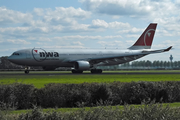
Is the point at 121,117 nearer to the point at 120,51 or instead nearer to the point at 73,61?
the point at 73,61

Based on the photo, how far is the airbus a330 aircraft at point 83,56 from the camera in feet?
184

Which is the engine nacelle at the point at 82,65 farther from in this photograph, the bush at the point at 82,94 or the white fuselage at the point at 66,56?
the bush at the point at 82,94

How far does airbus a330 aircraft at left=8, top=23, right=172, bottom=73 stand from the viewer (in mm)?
56000

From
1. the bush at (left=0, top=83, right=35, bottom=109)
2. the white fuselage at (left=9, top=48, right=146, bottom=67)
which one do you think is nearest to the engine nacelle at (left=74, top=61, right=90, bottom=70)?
the white fuselage at (left=9, top=48, right=146, bottom=67)

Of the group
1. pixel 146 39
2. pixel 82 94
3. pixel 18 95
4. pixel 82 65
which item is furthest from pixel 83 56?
pixel 18 95

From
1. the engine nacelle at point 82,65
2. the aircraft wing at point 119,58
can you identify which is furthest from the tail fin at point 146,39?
the engine nacelle at point 82,65

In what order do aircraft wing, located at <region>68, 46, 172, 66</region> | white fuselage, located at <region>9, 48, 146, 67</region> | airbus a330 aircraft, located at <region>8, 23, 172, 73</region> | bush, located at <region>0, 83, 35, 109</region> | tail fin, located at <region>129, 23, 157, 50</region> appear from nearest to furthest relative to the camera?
bush, located at <region>0, 83, 35, 109</region>
white fuselage, located at <region>9, 48, 146, 67</region>
airbus a330 aircraft, located at <region>8, 23, 172, 73</region>
aircraft wing, located at <region>68, 46, 172, 66</region>
tail fin, located at <region>129, 23, 157, 50</region>

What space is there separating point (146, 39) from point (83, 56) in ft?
53.6

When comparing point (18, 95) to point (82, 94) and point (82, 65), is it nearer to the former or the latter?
point (82, 94)

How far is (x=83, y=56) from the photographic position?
203 feet

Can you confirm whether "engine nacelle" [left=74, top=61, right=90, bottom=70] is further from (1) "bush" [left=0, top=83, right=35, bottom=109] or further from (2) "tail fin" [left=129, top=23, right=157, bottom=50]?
(1) "bush" [left=0, top=83, right=35, bottom=109]

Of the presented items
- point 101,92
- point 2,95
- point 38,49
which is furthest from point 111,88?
point 38,49

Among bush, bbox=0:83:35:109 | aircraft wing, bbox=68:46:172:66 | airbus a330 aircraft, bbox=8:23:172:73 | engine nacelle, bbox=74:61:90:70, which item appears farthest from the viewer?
aircraft wing, bbox=68:46:172:66

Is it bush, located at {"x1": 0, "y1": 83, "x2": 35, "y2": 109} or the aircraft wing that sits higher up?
the aircraft wing
